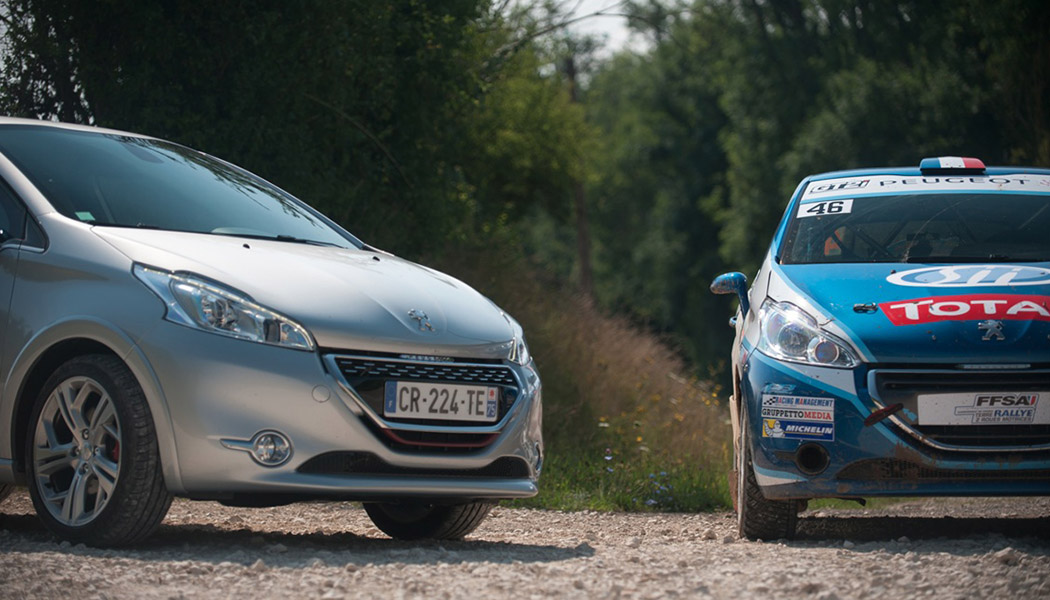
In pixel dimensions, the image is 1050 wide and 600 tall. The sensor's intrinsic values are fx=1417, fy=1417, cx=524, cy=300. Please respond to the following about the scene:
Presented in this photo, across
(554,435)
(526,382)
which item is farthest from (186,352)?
(554,435)

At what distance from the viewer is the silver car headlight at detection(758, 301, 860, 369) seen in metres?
6.00

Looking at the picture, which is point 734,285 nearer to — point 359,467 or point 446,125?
point 359,467

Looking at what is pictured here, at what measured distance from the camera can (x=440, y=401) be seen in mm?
5555

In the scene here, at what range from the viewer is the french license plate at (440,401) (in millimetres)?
5410

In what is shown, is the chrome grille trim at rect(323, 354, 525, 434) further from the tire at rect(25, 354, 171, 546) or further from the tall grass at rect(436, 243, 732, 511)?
the tall grass at rect(436, 243, 732, 511)

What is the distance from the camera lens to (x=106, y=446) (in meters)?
5.34

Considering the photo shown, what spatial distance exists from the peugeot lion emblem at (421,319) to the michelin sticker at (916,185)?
2757 millimetres

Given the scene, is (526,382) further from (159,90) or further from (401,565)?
(159,90)

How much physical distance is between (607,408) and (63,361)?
7.96m

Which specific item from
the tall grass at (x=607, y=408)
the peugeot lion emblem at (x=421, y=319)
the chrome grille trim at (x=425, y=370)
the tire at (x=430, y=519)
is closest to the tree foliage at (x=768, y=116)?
the tall grass at (x=607, y=408)

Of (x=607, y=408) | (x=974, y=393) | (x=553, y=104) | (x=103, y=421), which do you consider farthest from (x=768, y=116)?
(x=103, y=421)

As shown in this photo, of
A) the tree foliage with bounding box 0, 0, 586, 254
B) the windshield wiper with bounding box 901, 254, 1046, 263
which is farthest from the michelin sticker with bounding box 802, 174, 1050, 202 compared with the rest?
the tree foliage with bounding box 0, 0, 586, 254

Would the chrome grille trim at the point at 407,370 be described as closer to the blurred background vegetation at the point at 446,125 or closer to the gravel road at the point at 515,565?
the gravel road at the point at 515,565

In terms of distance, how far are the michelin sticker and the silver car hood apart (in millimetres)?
2357
